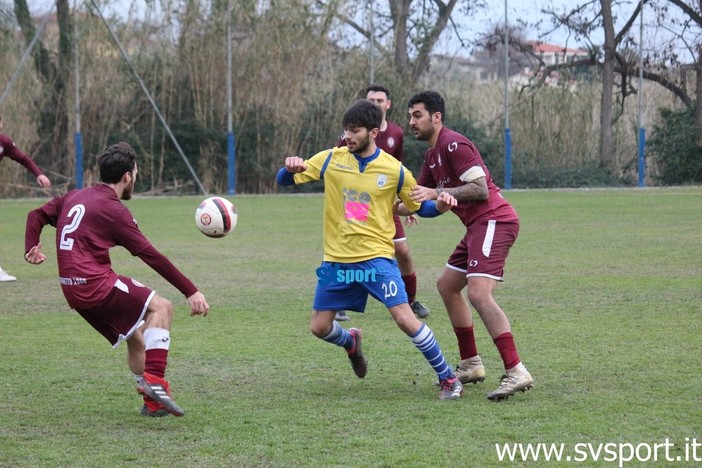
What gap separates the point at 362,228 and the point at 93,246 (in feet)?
5.09

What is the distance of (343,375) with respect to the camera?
664cm

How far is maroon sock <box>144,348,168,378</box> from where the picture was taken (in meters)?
5.50

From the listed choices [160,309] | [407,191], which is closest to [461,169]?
[407,191]

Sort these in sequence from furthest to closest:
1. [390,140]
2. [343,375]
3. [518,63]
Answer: [518,63]
[390,140]
[343,375]

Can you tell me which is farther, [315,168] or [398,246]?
[398,246]

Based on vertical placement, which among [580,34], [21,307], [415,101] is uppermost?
[580,34]

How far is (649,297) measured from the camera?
9.44 m

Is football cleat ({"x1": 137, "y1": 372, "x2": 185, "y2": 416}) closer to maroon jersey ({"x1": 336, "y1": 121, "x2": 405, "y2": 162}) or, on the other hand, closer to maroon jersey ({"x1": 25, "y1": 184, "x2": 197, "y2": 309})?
maroon jersey ({"x1": 25, "y1": 184, "x2": 197, "y2": 309})

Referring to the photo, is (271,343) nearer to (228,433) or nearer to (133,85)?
(228,433)

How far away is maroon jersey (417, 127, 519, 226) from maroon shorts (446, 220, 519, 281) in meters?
0.06

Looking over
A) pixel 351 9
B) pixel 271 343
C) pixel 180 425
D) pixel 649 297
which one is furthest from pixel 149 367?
pixel 351 9

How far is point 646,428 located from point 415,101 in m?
2.40

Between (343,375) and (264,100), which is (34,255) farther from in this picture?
(264,100)

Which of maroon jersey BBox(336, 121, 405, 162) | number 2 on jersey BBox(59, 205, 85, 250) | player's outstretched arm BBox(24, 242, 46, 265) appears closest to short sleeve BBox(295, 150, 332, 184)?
number 2 on jersey BBox(59, 205, 85, 250)
